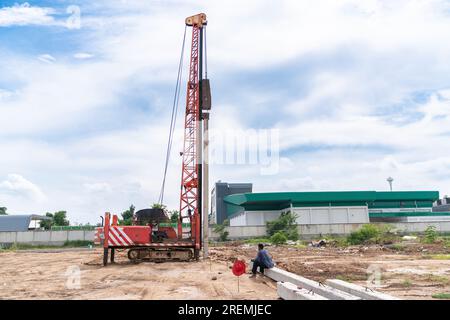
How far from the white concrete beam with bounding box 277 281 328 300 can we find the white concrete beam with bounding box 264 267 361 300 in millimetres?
263

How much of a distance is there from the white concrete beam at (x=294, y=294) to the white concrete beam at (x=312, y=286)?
0.86ft

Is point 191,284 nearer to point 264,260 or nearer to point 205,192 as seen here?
point 264,260

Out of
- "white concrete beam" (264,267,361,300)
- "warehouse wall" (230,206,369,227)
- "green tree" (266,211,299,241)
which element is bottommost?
"white concrete beam" (264,267,361,300)

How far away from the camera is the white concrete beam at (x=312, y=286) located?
729 centimetres

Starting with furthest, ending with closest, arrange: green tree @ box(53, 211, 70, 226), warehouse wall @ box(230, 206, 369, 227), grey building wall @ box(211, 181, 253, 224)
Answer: grey building wall @ box(211, 181, 253, 224)
green tree @ box(53, 211, 70, 226)
warehouse wall @ box(230, 206, 369, 227)

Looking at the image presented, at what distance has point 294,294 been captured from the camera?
7.61 meters

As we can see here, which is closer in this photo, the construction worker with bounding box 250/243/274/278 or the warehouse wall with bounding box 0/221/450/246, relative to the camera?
the construction worker with bounding box 250/243/274/278

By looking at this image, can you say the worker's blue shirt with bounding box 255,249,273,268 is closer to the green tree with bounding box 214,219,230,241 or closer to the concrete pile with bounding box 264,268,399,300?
the concrete pile with bounding box 264,268,399,300

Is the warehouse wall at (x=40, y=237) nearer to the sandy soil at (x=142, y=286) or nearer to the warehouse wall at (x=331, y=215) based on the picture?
the warehouse wall at (x=331, y=215)

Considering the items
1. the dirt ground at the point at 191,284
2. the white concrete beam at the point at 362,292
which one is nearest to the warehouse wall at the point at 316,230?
the dirt ground at the point at 191,284

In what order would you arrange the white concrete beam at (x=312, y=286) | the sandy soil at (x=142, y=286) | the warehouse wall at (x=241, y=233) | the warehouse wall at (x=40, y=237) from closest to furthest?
the white concrete beam at (x=312, y=286) < the sandy soil at (x=142, y=286) < the warehouse wall at (x=40, y=237) < the warehouse wall at (x=241, y=233)

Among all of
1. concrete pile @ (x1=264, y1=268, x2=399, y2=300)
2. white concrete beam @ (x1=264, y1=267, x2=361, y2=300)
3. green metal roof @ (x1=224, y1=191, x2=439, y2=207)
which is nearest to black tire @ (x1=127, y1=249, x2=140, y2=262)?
white concrete beam @ (x1=264, y1=267, x2=361, y2=300)

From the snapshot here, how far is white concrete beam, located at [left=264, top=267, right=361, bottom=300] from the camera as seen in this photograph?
7293 millimetres
